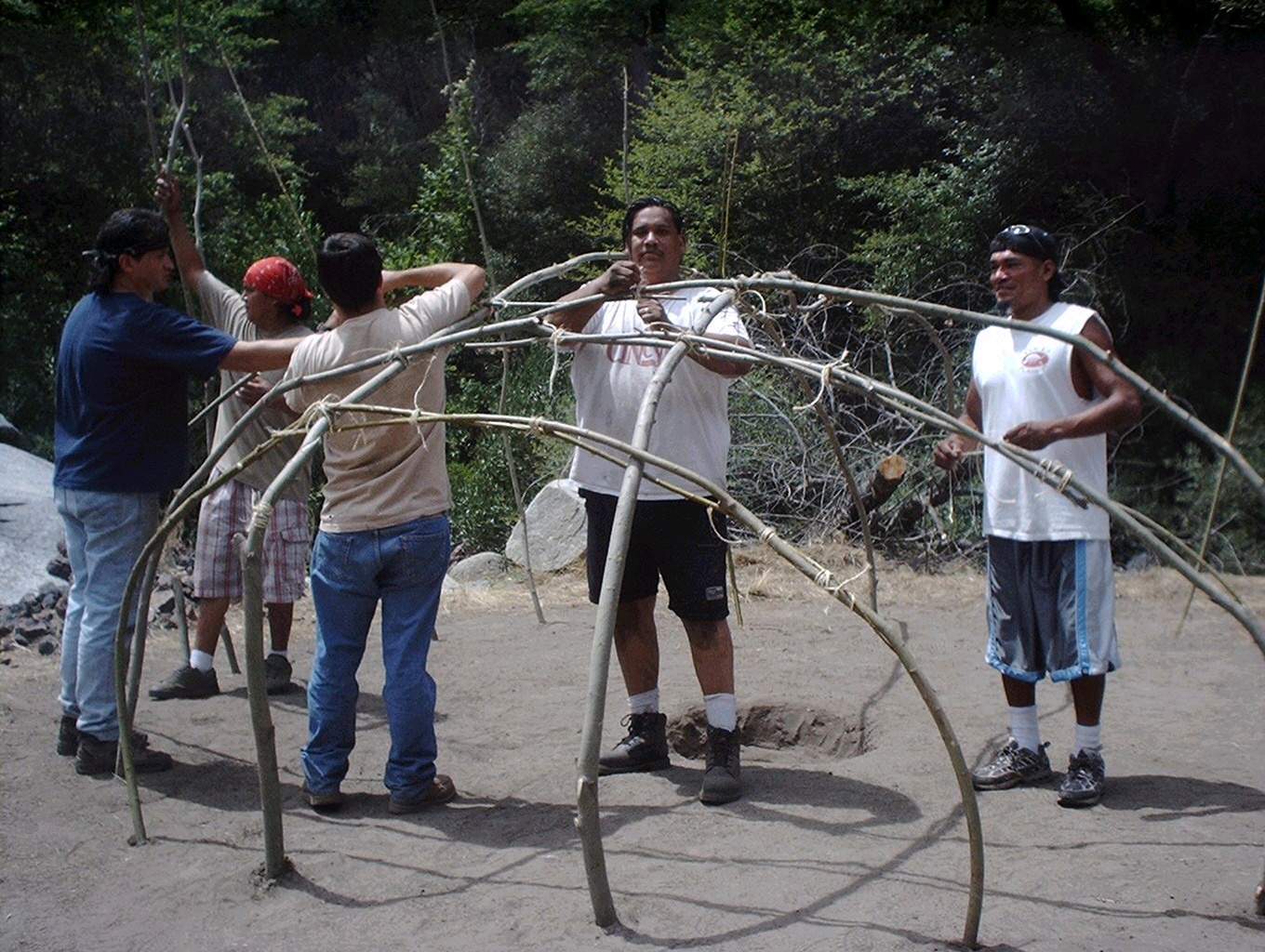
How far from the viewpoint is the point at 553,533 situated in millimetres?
7828

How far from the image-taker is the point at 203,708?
4688 millimetres

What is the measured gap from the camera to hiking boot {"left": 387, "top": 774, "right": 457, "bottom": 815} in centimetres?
358

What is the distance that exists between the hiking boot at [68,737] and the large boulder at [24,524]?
2.92m

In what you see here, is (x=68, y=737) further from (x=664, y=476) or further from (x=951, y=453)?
(x=951, y=453)

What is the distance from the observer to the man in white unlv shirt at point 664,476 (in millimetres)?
3625

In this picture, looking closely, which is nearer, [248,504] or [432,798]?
[432,798]

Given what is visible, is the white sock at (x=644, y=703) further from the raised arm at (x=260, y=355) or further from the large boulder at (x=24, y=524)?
the large boulder at (x=24, y=524)

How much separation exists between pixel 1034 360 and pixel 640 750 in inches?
65.1

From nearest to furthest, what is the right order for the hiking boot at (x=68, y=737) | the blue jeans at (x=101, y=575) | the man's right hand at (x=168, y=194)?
the blue jeans at (x=101, y=575)
the man's right hand at (x=168, y=194)
the hiking boot at (x=68, y=737)

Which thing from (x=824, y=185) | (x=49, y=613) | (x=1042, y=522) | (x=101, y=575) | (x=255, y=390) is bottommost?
(x=49, y=613)

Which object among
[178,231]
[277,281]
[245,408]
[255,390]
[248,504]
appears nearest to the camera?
[178,231]

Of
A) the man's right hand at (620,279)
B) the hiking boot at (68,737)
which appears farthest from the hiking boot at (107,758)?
the man's right hand at (620,279)

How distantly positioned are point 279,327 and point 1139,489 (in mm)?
6912

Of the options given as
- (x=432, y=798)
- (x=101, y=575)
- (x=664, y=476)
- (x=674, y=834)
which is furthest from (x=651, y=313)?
(x=101, y=575)
